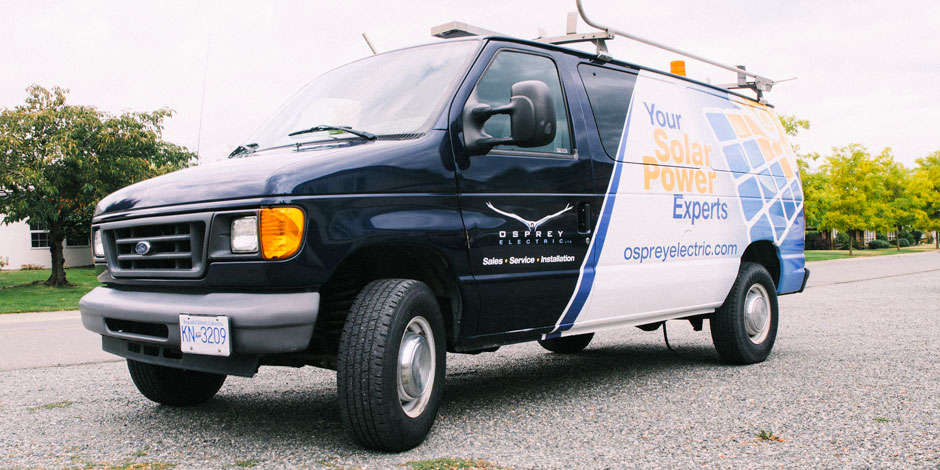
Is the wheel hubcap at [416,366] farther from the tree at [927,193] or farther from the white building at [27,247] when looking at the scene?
the tree at [927,193]

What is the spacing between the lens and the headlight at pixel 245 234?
11.3ft

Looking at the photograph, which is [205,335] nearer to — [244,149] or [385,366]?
[385,366]

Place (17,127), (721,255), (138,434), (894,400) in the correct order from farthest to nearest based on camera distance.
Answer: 1. (17,127)
2. (721,255)
3. (894,400)
4. (138,434)

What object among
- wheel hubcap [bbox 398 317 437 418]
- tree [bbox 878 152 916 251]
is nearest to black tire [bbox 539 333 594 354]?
wheel hubcap [bbox 398 317 437 418]

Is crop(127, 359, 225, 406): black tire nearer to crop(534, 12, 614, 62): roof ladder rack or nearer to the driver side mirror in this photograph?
the driver side mirror

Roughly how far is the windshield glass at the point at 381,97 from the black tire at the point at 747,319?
3.11m

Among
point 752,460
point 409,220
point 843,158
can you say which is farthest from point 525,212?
point 843,158

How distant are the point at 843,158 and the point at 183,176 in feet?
159

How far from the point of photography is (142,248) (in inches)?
151

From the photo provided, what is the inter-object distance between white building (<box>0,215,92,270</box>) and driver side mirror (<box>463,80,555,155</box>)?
3317 centimetres

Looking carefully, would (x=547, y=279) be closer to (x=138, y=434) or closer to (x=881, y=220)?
(x=138, y=434)

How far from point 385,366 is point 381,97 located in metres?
1.64

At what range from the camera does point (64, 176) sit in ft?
68.4

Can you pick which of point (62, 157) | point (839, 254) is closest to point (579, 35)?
point (62, 157)
